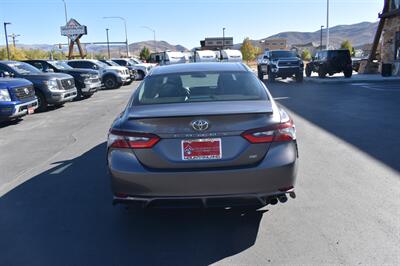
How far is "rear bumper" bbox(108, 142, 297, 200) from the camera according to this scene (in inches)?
137

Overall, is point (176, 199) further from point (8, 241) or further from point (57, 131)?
point (57, 131)

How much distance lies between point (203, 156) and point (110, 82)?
72.5 ft

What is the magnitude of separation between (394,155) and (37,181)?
5.50 meters

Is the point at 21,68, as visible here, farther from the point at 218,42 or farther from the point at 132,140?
the point at 218,42

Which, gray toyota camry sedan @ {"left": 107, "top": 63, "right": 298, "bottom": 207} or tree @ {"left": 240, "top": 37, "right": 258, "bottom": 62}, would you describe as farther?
tree @ {"left": 240, "top": 37, "right": 258, "bottom": 62}

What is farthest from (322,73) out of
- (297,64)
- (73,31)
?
(73,31)

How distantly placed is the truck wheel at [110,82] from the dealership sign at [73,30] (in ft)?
74.5

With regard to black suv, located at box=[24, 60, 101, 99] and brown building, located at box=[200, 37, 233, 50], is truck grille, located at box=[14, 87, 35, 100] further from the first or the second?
brown building, located at box=[200, 37, 233, 50]

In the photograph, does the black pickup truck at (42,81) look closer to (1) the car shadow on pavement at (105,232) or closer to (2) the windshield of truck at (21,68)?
(2) the windshield of truck at (21,68)

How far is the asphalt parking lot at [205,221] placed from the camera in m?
3.53

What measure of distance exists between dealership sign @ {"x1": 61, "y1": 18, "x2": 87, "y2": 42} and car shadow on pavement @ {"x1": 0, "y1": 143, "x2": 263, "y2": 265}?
42.6m

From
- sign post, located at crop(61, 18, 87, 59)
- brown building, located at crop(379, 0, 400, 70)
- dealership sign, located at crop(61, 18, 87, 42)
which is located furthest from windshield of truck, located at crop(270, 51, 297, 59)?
dealership sign, located at crop(61, 18, 87, 42)

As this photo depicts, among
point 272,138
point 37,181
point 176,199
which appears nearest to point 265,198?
point 272,138

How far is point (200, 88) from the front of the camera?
4676 mm
